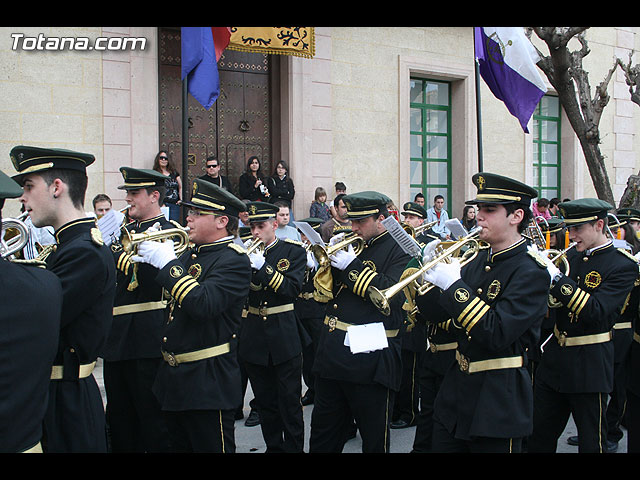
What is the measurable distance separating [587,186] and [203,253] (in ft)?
51.8

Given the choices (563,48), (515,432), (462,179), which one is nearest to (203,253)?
(515,432)

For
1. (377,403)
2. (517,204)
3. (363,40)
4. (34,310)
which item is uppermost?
(363,40)

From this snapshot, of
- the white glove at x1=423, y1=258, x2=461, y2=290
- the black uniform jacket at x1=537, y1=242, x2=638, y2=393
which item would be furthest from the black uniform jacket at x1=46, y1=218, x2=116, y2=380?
the black uniform jacket at x1=537, y1=242, x2=638, y2=393

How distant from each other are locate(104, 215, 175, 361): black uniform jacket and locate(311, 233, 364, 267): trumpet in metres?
1.17

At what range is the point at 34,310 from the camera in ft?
7.09

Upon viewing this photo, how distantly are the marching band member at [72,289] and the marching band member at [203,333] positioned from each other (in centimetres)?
68

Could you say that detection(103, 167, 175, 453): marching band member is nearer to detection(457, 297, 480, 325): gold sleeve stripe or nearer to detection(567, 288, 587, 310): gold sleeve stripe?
detection(457, 297, 480, 325): gold sleeve stripe

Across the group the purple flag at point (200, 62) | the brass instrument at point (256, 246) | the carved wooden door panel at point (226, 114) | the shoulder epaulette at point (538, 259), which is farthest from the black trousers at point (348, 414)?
the carved wooden door panel at point (226, 114)

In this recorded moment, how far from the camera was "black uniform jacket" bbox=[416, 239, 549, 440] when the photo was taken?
10.7ft

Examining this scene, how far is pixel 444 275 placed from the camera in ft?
11.1

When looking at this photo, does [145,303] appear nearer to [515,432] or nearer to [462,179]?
[515,432]

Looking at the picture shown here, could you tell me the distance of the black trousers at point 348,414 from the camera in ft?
14.0

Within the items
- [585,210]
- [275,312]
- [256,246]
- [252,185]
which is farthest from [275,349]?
[252,185]

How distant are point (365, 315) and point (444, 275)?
1.15 m
